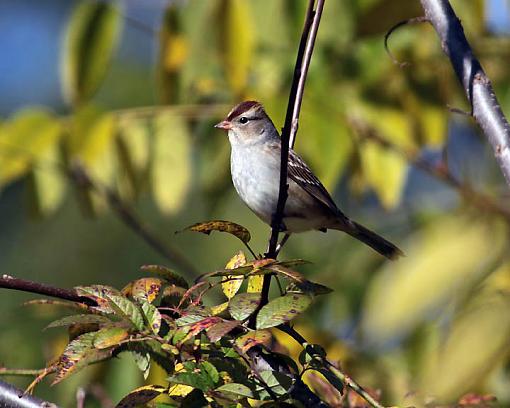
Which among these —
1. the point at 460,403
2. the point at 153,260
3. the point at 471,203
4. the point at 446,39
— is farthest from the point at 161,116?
the point at 153,260

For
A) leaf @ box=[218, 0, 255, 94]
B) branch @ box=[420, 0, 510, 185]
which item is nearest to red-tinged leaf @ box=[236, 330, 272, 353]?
branch @ box=[420, 0, 510, 185]

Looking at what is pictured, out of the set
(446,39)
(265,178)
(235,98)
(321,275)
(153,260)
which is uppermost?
(446,39)

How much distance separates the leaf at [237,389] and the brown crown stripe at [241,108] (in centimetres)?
187

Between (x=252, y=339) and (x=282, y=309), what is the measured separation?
77 millimetres

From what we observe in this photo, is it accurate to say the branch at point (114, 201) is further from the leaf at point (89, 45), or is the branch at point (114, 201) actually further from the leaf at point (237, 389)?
the leaf at point (237, 389)

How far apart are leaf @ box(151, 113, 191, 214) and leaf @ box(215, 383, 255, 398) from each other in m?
2.01

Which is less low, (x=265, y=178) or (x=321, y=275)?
(x=265, y=178)

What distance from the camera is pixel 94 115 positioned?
3545mm

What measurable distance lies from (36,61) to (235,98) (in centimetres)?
1212

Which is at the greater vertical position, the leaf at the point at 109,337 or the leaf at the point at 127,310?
the leaf at the point at 127,310

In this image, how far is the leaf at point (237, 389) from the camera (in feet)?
5.11

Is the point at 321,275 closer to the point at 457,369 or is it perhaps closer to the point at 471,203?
the point at 471,203

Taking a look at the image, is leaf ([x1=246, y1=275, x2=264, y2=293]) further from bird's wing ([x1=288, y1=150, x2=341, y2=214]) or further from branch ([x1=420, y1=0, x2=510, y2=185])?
bird's wing ([x1=288, y1=150, x2=341, y2=214])

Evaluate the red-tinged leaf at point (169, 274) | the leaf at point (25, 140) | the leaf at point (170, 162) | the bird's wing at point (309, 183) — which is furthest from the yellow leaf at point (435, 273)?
the leaf at point (25, 140)
